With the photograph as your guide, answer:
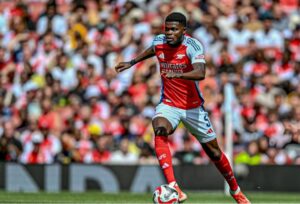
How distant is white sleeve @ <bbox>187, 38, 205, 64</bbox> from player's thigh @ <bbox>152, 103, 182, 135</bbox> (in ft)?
2.34

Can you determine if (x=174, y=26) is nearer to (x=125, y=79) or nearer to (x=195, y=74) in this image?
(x=195, y=74)

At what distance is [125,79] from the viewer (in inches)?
829

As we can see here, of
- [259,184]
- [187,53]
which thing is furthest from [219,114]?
[187,53]

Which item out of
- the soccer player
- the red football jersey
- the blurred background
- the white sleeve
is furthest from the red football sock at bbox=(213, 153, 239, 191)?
the blurred background

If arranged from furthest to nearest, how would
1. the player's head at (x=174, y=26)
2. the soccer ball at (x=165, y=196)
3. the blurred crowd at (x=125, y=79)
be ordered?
the blurred crowd at (x=125, y=79) → the player's head at (x=174, y=26) → the soccer ball at (x=165, y=196)

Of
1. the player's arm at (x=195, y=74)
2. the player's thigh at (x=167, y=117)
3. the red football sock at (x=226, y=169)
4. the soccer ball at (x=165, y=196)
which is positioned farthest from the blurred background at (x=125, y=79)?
the soccer ball at (x=165, y=196)

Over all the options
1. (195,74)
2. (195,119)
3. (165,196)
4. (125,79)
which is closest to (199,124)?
(195,119)

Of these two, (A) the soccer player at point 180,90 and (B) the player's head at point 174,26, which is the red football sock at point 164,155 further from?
(B) the player's head at point 174,26

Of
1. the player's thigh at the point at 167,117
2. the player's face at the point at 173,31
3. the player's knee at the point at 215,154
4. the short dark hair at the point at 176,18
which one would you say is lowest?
the player's knee at the point at 215,154

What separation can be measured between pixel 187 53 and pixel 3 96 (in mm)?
10169

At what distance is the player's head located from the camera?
37.3 feet

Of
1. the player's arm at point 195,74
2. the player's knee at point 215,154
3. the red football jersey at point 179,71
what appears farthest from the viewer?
the player's knee at point 215,154

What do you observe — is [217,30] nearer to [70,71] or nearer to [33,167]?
[70,71]

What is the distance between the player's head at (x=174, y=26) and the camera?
37.3 ft
